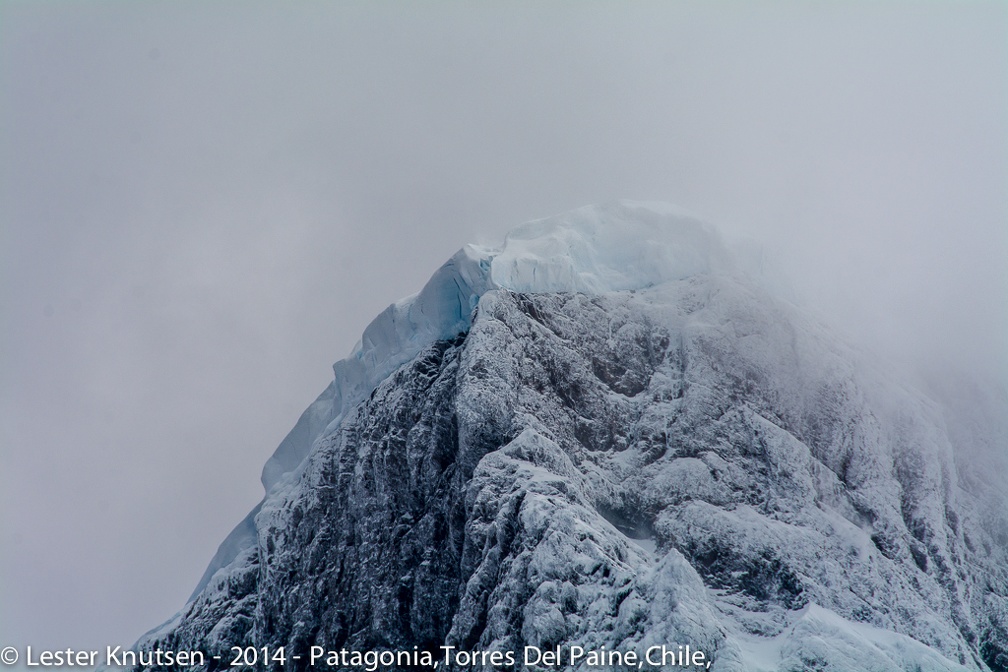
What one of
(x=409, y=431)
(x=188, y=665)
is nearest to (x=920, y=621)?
(x=409, y=431)

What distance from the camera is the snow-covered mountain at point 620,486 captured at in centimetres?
4497

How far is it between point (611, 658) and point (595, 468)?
1431cm

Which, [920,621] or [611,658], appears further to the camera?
[920,621]

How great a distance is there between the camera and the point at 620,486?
5309 cm

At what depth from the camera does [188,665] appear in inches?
2341

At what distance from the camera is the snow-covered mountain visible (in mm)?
44969

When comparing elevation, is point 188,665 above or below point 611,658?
above

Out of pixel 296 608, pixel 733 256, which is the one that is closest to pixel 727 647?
pixel 296 608

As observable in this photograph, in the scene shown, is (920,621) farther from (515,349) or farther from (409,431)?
(409,431)

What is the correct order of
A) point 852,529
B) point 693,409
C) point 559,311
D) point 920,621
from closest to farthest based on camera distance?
point 920,621 → point 852,529 → point 693,409 → point 559,311

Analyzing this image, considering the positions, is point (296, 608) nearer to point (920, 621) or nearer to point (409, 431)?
point (409, 431)

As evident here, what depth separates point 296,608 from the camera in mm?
56344

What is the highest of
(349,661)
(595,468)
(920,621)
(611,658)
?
(595,468)

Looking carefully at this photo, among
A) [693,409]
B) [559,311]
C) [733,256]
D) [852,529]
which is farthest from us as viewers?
[733,256]
